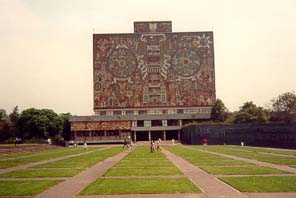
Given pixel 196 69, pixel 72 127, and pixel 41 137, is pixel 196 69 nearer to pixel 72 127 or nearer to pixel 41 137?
pixel 72 127

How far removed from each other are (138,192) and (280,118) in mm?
73350

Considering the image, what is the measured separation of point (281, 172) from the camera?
19.6 m

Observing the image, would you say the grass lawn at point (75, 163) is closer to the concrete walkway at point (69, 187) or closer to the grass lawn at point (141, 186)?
the concrete walkway at point (69, 187)

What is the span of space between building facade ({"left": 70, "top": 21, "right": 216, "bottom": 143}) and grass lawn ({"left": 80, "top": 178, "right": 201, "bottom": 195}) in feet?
285

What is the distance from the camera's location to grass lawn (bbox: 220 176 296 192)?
14.2 metres

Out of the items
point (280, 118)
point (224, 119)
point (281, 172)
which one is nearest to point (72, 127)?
point (224, 119)

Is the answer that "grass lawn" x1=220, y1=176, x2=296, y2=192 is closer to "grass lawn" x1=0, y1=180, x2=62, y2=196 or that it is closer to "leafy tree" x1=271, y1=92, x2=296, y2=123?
"grass lawn" x1=0, y1=180, x2=62, y2=196

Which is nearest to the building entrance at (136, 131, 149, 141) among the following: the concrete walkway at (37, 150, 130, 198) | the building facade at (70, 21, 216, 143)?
the building facade at (70, 21, 216, 143)

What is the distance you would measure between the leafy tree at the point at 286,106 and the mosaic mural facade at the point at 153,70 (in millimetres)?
24996

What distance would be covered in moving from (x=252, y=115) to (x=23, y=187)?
242ft

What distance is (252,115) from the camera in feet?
279

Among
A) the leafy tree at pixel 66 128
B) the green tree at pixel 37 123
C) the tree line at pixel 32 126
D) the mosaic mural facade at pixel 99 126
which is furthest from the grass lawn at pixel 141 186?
the leafy tree at pixel 66 128

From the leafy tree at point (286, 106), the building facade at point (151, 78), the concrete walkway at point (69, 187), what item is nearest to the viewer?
the concrete walkway at point (69, 187)

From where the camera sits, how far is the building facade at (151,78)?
10506cm
